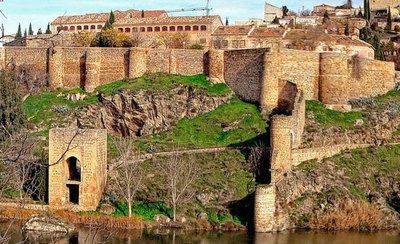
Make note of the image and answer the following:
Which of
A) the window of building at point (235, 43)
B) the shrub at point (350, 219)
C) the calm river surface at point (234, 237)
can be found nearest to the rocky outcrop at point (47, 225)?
the calm river surface at point (234, 237)

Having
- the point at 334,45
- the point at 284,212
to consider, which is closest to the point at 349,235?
the point at 284,212

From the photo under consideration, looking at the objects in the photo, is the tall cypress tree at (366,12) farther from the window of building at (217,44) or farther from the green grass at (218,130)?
the green grass at (218,130)

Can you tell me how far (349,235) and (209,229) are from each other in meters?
6.75

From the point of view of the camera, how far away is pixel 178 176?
3725 cm

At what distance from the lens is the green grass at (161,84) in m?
46.8

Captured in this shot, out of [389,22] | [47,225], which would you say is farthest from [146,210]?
[389,22]

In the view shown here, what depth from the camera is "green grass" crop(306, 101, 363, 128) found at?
43.5m

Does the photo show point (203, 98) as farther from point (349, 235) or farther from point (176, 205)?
point (349, 235)

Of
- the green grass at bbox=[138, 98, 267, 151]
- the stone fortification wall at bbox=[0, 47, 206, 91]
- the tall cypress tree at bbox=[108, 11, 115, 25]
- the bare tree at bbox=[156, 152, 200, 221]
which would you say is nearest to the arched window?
the green grass at bbox=[138, 98, 267, 151]

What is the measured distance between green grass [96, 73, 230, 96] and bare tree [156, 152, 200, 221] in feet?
26.0

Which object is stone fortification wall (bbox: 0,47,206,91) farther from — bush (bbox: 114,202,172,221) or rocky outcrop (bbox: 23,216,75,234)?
rocky outcrop (bbox: 23,216,75,234)

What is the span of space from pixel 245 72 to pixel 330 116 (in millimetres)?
6177

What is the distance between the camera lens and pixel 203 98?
153ft

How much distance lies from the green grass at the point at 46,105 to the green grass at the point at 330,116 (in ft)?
46.2
